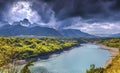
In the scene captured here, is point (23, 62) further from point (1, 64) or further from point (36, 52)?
point (1, 64)

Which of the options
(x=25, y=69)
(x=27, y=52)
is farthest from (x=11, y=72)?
(x=27, y=52)

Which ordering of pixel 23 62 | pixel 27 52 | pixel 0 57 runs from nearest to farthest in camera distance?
pixel 0 57 → pixel 23 62 → pixel 27 52

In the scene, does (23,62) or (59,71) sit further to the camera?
(23,62)

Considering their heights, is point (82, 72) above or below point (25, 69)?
below

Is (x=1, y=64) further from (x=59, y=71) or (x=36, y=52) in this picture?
(x=36, y=52)

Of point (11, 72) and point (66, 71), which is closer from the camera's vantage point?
point (11, 72)

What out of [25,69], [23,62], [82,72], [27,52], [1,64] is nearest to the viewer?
[1,64]

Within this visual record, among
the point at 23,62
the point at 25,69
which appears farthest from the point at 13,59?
the point at 23,62

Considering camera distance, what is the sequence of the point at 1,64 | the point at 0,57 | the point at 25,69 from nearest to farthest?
the point at 1,64
the point at 0,57
the point at 25,69

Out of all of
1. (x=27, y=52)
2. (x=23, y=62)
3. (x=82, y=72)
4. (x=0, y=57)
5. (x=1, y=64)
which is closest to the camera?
(x=1, y=64)
